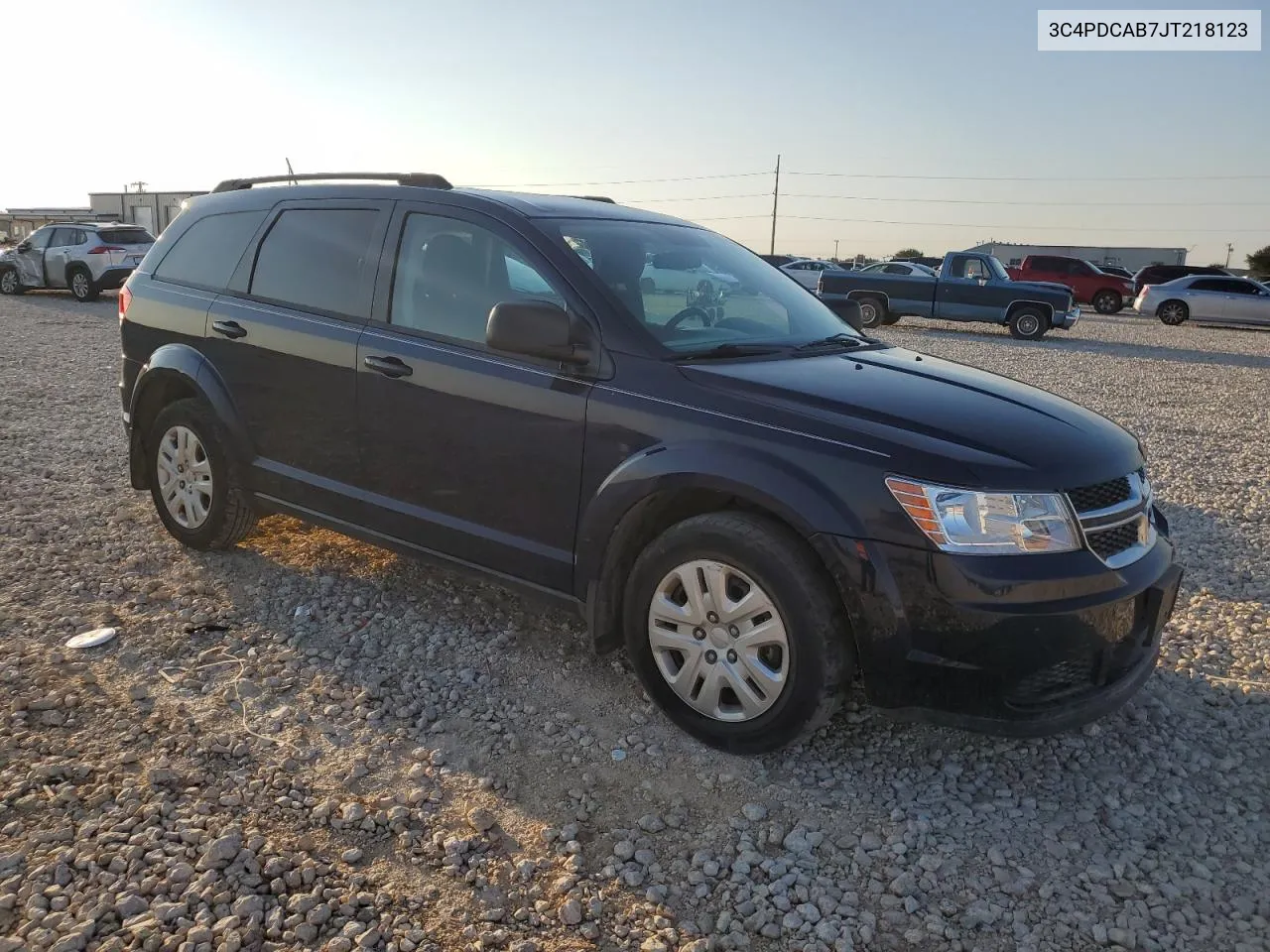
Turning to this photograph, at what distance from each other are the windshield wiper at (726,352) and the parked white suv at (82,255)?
19001 millimetres

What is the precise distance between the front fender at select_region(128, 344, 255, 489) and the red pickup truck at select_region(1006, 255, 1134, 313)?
29.2 meters

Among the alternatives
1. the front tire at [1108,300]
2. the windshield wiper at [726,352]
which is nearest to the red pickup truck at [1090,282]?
the front tire at [1108,300]

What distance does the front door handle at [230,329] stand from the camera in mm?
4477

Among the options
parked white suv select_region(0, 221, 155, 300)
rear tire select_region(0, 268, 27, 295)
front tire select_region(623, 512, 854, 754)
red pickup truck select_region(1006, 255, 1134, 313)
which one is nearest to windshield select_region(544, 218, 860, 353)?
front tire select_region(623, 512, 854, 754)

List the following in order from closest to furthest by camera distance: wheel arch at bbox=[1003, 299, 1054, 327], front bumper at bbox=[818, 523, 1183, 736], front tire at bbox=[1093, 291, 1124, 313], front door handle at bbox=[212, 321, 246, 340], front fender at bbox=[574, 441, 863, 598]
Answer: front bumper at bbox=[818, 523, 1183, 736] → front fender at bbox=[574, 441, 863, 598] → front door handle at bbox=[212, 321, 246, 340] → wheel arch at bbox=[1003, 299, 1054, 327] → front tire at bbox=[1093, 291, 1124, 313]

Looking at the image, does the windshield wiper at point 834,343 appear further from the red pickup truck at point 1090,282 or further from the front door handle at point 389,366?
the red pickup truck at point 1090,282

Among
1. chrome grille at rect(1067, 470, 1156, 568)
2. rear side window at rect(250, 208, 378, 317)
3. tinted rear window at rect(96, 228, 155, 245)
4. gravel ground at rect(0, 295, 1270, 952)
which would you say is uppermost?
tinted rear window at rect(96, 228, 155, 245)

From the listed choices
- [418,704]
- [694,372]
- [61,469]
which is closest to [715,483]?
[694,372]

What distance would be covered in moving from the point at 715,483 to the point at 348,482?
1.84 meters

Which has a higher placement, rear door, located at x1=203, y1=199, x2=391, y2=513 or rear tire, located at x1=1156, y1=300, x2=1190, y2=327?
rear tire, located at x1=1156, y1=300, x2=1190, y2=327

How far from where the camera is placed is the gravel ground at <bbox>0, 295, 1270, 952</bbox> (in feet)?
8.00

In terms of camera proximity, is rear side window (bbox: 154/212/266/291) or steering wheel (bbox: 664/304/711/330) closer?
steering wheel (bbox: 664/304/711/330)

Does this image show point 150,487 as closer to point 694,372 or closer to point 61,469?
point 61,469

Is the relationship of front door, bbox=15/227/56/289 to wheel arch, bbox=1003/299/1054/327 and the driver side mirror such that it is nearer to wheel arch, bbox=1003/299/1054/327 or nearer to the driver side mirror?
wheel arch, bbox=1003/299/1054/327
